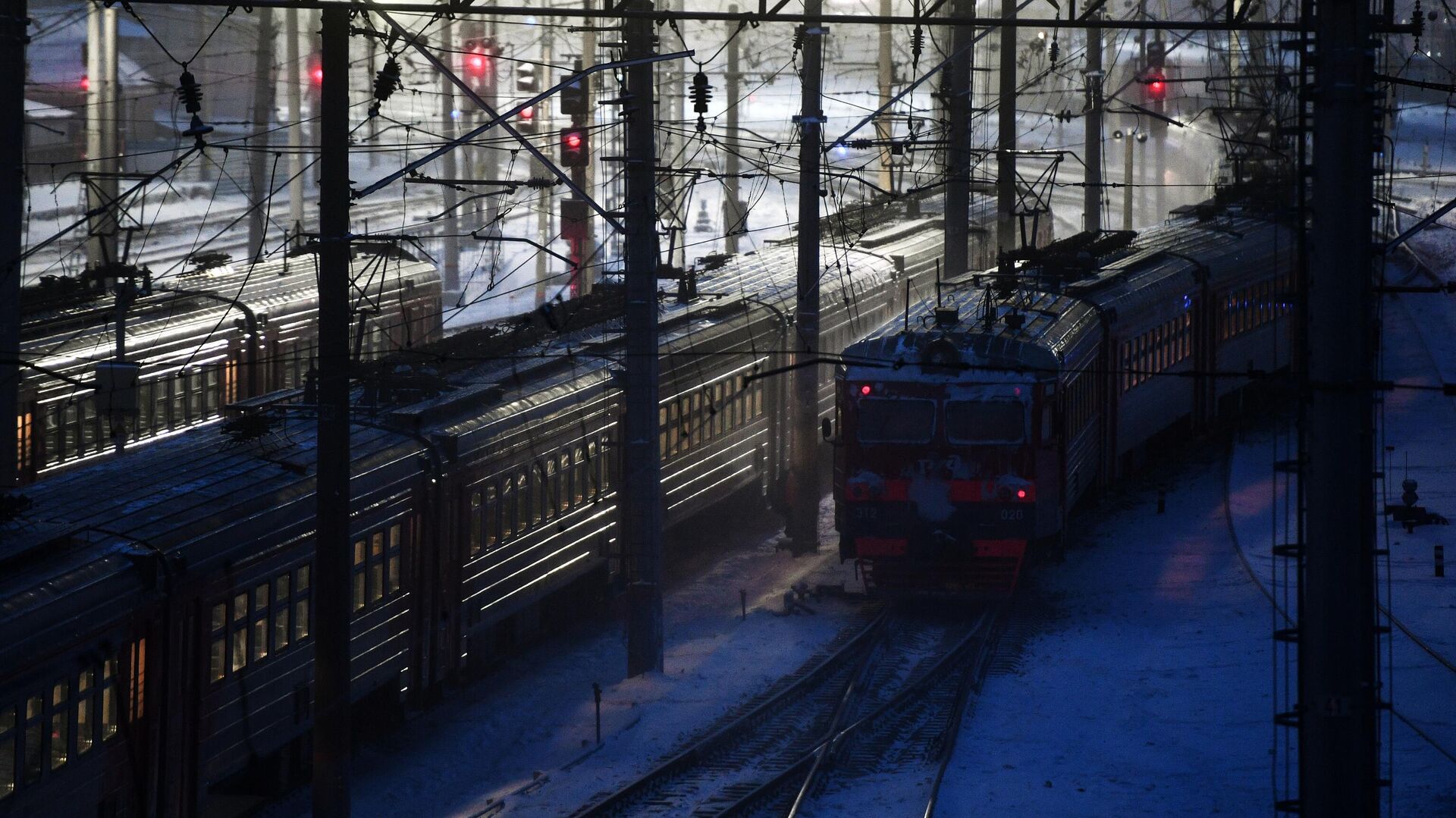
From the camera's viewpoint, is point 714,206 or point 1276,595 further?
point 714,206

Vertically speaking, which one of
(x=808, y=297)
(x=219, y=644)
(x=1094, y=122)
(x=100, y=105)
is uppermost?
(x=100, y=105)

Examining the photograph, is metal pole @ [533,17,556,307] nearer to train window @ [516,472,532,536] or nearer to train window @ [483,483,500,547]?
train window @ [516,472,532,536]

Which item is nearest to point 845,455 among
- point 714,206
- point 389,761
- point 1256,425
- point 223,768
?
point 389,761

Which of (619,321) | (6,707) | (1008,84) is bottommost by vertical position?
(6,707)

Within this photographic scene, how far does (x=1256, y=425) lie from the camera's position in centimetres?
2898

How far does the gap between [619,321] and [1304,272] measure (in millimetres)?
12698

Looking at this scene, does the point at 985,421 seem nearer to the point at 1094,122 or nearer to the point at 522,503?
the point at 522,503

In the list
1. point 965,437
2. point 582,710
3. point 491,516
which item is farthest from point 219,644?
point 965,437

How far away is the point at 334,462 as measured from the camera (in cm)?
1150

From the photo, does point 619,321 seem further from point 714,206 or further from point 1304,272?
point 714,206

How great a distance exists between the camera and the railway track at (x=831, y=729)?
1312 centimetres

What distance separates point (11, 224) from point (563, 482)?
238 inches

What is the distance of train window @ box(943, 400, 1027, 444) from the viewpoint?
57.3 feet

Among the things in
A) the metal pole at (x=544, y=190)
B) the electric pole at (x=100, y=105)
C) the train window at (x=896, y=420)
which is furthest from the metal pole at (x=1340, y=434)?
the metal pole at (x=544, y=190)
